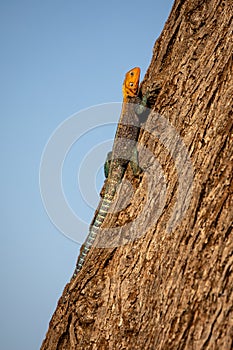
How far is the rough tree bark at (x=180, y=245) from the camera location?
9.21 feet

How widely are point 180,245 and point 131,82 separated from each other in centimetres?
303

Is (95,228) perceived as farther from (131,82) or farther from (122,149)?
(131,82)

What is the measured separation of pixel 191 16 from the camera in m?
3.99

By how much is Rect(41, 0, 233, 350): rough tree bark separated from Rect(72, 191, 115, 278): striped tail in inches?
14.9

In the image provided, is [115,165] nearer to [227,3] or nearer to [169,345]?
[227,3]

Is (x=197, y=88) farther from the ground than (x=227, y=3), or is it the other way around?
(x=227, y=3)

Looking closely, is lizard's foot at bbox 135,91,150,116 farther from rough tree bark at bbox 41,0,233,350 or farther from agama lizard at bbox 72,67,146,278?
rough tree bark at bbox 41,0,233,350

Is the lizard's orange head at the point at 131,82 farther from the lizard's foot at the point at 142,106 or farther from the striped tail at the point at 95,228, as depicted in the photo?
the striped tail at the point at 95,228

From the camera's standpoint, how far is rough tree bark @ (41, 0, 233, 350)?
2809 millimetres

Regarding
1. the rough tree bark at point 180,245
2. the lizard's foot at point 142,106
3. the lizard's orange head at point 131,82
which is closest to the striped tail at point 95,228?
the rough tree bark at point 180,245

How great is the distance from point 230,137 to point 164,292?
47.9 inches

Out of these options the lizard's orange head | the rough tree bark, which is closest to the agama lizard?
the lizard's orange head

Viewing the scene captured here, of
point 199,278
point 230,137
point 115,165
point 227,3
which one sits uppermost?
point 227,3

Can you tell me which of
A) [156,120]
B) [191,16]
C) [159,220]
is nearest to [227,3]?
[191,16]
